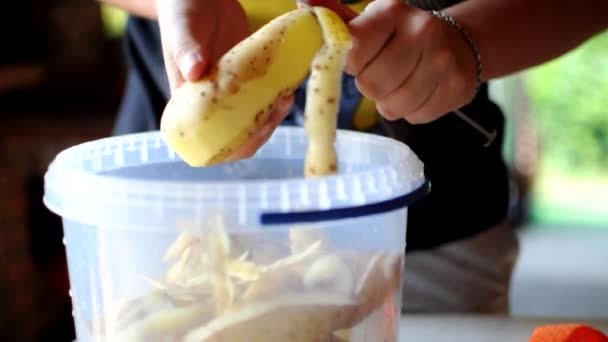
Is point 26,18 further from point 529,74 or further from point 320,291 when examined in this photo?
point 320,291

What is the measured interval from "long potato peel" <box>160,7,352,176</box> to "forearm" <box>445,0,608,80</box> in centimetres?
14

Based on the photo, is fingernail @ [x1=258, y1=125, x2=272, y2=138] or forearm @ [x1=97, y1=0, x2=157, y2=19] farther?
forearm @ [x1=97, y1=0, x2=157, y2=19]

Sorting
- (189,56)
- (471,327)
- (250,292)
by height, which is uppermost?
(189,56)

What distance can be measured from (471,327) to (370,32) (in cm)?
27

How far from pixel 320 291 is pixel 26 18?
1.52m

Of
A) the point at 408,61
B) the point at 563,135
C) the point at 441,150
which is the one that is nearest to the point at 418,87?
the point at 408,61

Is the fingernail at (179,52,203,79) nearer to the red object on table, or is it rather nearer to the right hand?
the right hand

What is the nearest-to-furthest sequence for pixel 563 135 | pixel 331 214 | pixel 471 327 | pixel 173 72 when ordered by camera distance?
pixel 331 214 → pixel 173 72 → pixel 471 327 → pixel 563 135

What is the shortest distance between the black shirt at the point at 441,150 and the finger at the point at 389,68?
18 cm

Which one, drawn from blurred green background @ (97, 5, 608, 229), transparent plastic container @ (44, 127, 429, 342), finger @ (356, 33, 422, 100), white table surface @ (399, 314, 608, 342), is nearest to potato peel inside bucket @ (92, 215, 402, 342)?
transparent plastic container @ (44, 127, 429, 342)

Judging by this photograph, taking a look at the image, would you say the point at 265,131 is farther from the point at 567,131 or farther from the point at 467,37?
the point at 567,131

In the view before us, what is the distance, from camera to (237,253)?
0.42m

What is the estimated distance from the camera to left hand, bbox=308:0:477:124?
478mm

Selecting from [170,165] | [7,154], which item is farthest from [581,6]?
[7,154]
